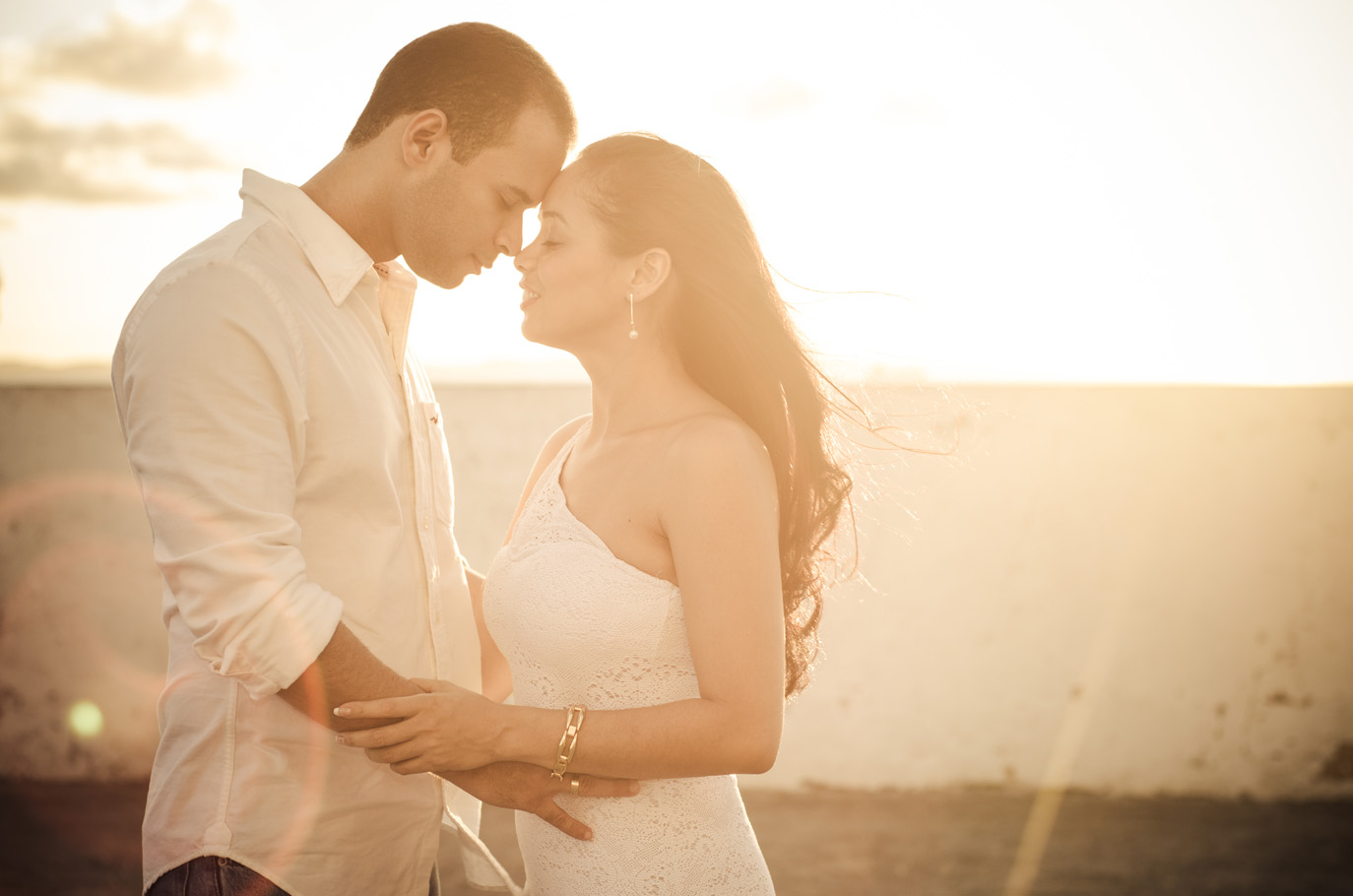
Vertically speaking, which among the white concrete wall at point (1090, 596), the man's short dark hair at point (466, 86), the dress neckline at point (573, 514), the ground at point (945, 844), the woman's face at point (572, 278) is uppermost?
the man's short dark hair at point (466, 86)

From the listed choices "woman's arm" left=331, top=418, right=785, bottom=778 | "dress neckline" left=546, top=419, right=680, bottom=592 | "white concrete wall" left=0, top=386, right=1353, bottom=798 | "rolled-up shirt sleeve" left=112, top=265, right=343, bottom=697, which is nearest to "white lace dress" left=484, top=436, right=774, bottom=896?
"dress neckline" left=546, top=419, right=680, bottom=592

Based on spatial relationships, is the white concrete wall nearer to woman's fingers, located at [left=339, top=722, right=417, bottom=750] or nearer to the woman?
the woman

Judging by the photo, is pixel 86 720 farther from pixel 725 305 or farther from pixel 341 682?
pixel 725 305

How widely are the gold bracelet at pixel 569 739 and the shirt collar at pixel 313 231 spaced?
0.92 meters

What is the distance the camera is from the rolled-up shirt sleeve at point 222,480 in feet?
4.65

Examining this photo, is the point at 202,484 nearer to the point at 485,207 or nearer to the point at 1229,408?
the point at 485,207

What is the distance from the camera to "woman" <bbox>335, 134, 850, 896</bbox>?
5.45 feet

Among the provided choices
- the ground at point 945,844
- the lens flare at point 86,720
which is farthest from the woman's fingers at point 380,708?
the lens flare at point 86,720

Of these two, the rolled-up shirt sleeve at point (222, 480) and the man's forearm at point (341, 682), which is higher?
the rolled-up shirt sleeve at point (222, 480)

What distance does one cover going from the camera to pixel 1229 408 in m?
5.59

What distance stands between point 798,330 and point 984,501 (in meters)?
3.84

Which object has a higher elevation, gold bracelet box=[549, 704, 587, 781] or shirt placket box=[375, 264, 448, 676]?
shirt placket box=[375, 264, 448, 676]

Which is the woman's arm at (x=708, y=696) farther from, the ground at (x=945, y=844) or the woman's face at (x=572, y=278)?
the ground at (x=945, y=844)

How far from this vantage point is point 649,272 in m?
1.97
